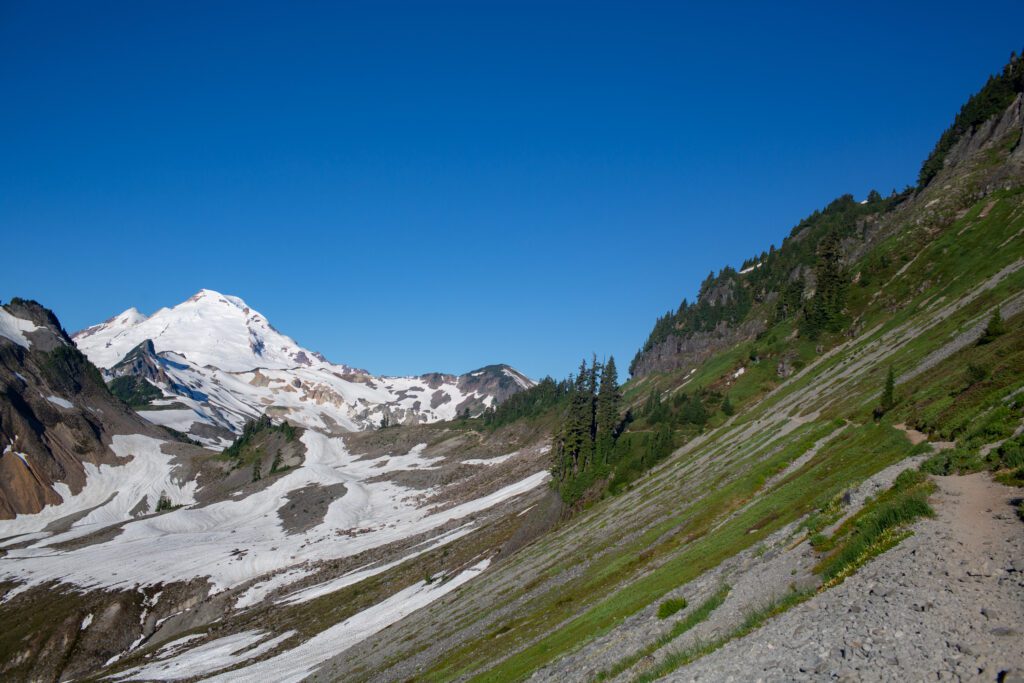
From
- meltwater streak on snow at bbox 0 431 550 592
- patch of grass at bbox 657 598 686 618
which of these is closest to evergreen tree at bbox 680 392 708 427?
meltwater streak on snow at bbox 0 431 550 592

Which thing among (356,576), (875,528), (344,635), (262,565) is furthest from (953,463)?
(262,565)

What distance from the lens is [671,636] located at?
20344mm

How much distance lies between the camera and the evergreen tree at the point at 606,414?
99125 millimetres

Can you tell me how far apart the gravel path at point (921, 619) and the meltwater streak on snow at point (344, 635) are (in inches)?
2016

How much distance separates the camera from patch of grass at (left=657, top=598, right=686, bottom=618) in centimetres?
2296

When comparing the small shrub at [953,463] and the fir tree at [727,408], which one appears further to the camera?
the fir tree at [727,408]

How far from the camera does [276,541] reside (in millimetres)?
134750

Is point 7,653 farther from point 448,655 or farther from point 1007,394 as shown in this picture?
point 1007,394

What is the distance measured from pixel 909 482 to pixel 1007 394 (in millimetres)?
9140

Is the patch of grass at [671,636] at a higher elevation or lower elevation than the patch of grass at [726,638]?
lower

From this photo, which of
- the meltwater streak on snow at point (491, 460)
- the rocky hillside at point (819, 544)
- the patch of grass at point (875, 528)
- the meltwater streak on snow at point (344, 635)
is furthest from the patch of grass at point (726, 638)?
the meltwater streak on snow at point (491, 460)

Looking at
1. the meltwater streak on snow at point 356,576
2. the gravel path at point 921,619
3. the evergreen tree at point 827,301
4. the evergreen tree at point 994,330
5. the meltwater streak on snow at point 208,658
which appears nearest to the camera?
the gravel path at point 921,619

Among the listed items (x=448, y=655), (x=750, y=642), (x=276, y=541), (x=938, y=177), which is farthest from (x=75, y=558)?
(x=938, y=177)

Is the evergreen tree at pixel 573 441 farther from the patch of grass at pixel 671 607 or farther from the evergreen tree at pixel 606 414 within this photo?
the patch of grass at pixel 671 607
